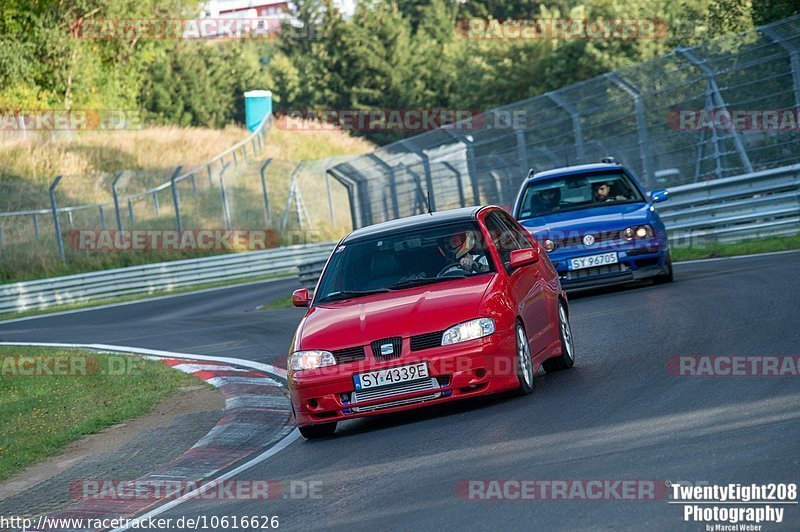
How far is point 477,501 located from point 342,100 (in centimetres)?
7999

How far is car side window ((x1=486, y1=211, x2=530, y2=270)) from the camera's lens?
990 centimetres

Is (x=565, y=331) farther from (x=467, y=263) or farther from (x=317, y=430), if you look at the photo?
(x=317, y=430)

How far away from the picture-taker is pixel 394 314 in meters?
8.79

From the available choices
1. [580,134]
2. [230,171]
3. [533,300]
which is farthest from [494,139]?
[230,171]

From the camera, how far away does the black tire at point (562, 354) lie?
1030 centimetres

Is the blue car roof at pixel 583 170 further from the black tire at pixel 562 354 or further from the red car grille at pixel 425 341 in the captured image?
the red car grille at pixel 425 341

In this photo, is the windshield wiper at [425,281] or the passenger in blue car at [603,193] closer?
the windshield wiper at [425,281]

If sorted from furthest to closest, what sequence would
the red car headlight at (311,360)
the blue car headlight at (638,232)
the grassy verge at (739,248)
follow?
1. the grassy verge at (739,248)
2. the blue car headlight at (638,232)
3. the red car headlight at (311,360)

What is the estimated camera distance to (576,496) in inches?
234

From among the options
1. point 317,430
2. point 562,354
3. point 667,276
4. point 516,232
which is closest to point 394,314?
point 317,430

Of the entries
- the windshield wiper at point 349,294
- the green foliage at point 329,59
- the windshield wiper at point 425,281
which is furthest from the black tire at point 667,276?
the green foliage at point 329,59

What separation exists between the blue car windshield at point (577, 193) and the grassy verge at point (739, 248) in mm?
3728

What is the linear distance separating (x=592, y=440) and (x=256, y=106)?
204 feet

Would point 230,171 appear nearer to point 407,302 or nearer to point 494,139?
point 494,139
